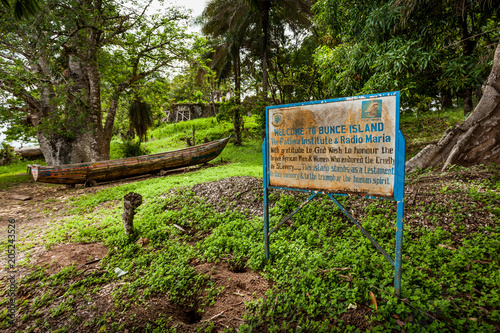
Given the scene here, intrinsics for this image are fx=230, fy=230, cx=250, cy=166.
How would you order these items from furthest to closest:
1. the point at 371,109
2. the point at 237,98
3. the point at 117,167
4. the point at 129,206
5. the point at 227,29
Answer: the point at 237,98 < the point at 227,29 < the point at 117,167 < the point at 129,206 < the point at 371,109

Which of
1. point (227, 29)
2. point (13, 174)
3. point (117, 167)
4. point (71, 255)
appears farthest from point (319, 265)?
point (227, 29)

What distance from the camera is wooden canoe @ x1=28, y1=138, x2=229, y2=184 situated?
7734 mm

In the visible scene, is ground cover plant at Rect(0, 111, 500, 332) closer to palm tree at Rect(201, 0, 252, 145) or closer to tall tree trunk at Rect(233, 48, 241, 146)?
tall tree trunk at Rect(233, 48, 241, 146)

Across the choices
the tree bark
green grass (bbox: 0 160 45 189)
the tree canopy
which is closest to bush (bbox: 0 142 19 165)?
green grass (bbox: 0 160 45 189)

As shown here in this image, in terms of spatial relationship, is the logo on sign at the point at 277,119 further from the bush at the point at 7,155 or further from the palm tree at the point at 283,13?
the bush at the point at 7,155

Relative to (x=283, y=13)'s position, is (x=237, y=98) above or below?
below

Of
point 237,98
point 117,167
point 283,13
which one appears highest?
point 283,13

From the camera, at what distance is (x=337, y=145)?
254 centimetres

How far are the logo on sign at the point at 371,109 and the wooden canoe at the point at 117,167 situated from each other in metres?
8.59

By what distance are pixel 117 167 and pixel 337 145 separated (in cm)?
854

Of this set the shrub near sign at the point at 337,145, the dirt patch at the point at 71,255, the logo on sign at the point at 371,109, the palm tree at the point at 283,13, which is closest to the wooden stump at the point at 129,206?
the dirt patch at the point at 71,255

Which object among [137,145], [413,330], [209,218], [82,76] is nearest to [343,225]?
[413,330]

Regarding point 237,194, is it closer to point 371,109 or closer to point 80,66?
point 371,109

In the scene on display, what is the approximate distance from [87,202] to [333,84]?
8318 mm
